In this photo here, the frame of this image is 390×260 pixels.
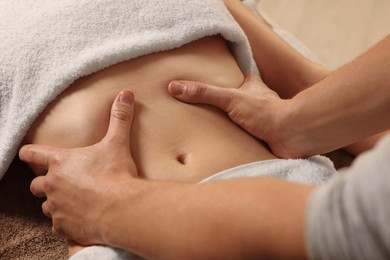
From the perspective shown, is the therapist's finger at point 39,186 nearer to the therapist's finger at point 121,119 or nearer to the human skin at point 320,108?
the therapist's finger at point 121,119

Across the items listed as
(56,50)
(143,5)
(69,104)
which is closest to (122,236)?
(69,104)

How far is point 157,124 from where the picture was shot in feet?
2.99

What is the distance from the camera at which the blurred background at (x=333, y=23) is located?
174 centimetres

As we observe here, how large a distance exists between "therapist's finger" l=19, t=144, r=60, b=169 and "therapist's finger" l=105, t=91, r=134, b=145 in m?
0.11

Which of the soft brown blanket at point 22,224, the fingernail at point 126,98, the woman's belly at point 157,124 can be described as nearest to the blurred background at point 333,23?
the woman's belly at point 157,124

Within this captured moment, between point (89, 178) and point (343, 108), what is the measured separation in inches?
20.4

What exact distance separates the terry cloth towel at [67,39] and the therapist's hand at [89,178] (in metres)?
0.09

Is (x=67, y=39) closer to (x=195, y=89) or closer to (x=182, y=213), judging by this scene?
(x=195, y=89)

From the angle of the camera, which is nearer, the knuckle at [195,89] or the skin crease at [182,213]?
the skin crease at [182,213]

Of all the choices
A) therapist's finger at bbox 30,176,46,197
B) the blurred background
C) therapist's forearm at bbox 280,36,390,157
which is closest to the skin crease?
therapist's finger at bbox 30,176,46,197

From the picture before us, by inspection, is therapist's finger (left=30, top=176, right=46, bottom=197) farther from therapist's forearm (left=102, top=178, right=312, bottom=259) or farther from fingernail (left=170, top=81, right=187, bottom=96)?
fingernail (left=170, top=81, right=187, bottom=96)

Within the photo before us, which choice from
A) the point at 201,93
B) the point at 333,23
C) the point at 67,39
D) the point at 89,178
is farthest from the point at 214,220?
the point at 333,23

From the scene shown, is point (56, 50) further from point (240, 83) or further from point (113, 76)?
point (240, 83)

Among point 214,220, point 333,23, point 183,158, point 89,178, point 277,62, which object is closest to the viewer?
point 214,220
